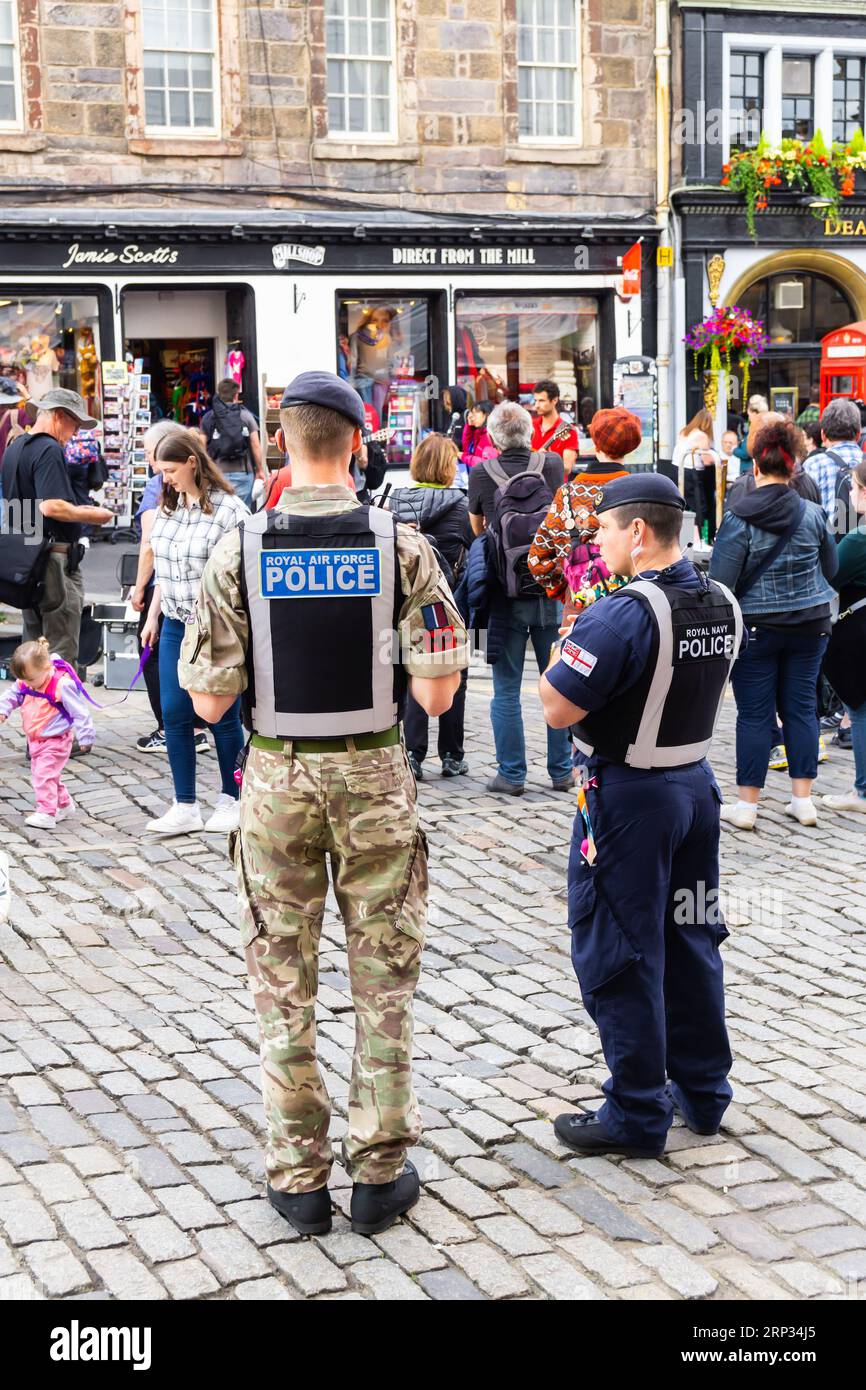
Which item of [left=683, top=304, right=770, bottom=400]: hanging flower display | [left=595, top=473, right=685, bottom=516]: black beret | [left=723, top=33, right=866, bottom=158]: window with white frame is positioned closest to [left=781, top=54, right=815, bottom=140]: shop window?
[left=723, top=33, right=866, bottom=158]: window with white frame

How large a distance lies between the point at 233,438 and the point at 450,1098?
1346 centimetres

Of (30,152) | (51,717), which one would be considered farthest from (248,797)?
(30,152)

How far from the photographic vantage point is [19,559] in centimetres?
929

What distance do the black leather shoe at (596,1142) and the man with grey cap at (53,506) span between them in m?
5.76

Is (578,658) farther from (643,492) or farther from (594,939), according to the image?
(594,939)

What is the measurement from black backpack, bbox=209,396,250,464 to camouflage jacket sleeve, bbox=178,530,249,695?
13.8 metres

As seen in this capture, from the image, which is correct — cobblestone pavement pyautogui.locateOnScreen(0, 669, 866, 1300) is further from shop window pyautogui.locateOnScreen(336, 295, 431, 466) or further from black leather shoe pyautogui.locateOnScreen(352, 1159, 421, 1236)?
shop window pyautogui.locateOnScreen(336, 295, 431, 466)

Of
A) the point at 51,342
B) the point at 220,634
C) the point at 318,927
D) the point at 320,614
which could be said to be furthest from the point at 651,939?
the point at 51,342

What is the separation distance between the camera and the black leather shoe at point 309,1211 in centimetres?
401

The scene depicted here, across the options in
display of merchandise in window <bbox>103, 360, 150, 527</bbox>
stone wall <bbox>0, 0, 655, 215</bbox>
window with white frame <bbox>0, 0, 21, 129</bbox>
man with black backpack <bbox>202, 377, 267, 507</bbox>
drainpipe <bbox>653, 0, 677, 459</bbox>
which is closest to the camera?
man with black backpack <bbox>202, 377, 267, 507</bbox>

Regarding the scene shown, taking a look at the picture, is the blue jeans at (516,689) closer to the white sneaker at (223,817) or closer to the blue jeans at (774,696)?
the blue jeans at (774,696)

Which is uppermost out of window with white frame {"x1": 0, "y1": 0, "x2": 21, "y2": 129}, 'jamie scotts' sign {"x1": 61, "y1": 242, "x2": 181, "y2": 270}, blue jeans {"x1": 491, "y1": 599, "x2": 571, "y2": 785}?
window with white frame {"x1": 0, "y1": 0, "x2": 21, "y2": 129}

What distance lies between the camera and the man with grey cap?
9.31m
